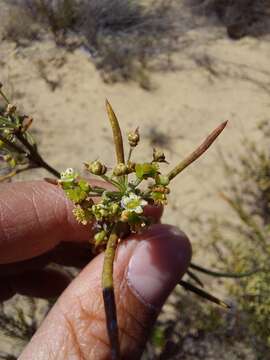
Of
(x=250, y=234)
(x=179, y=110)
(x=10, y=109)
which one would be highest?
(x=10, y=109)

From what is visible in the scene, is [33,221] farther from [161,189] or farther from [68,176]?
[161,189]

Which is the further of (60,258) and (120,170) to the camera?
(60,258)

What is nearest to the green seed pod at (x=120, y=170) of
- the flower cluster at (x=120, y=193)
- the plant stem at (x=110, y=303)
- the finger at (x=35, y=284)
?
the flower cluster at (x=120, y=193)

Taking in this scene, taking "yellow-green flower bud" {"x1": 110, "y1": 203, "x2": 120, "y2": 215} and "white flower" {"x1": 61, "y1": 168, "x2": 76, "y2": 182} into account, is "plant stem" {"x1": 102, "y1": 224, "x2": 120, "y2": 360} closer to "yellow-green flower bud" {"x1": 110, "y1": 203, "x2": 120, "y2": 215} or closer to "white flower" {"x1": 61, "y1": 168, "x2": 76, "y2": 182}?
"yellow-green flower bud" {"x1": 110, "y1": 203, "x2": 120, "y2": 215}

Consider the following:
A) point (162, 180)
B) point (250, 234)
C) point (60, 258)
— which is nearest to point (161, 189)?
point (162, 180)

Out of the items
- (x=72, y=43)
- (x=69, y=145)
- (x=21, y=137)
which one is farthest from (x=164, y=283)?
(x=72, y=43)

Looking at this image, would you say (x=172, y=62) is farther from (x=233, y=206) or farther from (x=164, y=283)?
(x=164, y=283)
